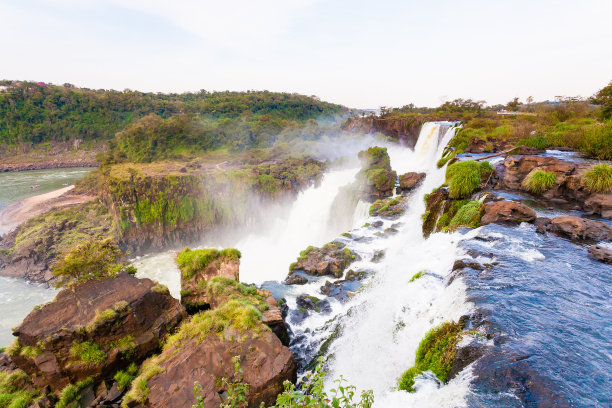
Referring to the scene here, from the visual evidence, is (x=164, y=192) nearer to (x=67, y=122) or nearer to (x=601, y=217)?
(x=601, y=217)

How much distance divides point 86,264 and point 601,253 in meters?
15.3

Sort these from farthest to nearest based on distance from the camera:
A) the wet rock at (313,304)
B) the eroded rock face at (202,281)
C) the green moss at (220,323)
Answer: the wet rock at (313,304)
the eroded rock face at (202,281)
the green moss at (220,323)

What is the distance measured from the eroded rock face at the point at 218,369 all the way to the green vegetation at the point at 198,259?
385cm

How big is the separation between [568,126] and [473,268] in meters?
16.2

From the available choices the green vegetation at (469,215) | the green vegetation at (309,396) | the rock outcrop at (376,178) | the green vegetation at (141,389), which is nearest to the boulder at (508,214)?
the green vegetation at (469,215)

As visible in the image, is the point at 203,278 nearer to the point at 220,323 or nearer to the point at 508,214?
the point at 220,323

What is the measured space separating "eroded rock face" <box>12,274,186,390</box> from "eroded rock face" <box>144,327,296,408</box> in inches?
71.8

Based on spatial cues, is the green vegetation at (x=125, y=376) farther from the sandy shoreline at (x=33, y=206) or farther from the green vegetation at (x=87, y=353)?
the sandy shoreline at (x=33, y=206)

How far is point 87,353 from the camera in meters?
7.94

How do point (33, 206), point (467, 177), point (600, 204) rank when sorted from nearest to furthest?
1. point (600, 204)
2. point (467, 177)
3. point (33, 206)

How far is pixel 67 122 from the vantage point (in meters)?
67.3

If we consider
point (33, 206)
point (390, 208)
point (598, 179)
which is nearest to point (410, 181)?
point (390, 208)

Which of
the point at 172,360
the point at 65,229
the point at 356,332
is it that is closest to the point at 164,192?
the point at 65,229

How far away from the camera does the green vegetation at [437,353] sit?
178 inches
